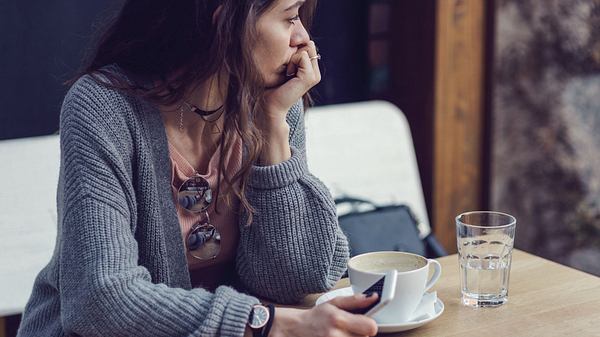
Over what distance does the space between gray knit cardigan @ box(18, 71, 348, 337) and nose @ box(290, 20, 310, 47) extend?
21 centimetres

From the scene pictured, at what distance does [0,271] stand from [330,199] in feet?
3.07

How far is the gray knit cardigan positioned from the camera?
126 cm

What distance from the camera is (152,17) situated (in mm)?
1509

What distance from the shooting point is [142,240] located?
1466 mm

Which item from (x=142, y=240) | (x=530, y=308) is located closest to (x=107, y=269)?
(x=142, y=240)

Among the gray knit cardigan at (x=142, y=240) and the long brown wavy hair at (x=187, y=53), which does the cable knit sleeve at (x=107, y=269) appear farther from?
the long brown wavy hair at (x=187, y=53)

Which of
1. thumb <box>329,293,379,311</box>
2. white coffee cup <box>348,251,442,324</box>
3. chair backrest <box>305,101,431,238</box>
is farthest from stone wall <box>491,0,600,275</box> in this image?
thumb <box>329,293,379,311</box>

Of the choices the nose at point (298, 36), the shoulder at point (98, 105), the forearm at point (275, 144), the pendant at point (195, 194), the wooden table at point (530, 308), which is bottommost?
the wooden table at point (530, 308)

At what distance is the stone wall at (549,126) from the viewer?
9.59ft

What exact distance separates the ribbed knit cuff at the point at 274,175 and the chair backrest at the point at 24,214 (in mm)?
832

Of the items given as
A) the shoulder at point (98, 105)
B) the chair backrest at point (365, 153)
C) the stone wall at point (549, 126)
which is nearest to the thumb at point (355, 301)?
the shoulder at point (98, 105)

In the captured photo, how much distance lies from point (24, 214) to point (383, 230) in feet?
2.96

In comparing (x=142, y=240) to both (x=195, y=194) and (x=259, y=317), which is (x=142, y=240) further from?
(x=259, y=317)

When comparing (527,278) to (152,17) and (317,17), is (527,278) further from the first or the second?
(317,17)
